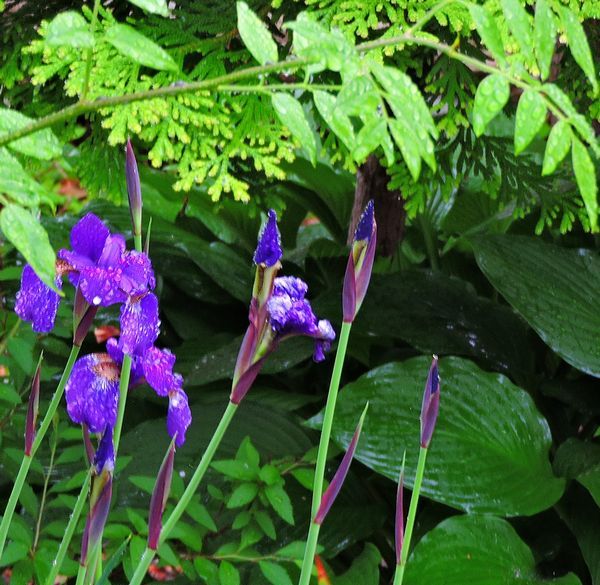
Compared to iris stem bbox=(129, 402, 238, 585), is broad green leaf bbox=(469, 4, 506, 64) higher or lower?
higher

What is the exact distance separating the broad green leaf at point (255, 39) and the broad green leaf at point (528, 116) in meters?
Result: 0.15

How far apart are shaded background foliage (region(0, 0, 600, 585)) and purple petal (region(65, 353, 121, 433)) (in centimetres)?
36

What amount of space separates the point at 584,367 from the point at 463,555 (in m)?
0.42

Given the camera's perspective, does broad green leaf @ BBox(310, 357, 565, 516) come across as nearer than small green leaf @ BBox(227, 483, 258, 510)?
No

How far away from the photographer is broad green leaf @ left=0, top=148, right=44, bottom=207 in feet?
1.57

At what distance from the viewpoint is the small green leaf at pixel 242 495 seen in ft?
3.79

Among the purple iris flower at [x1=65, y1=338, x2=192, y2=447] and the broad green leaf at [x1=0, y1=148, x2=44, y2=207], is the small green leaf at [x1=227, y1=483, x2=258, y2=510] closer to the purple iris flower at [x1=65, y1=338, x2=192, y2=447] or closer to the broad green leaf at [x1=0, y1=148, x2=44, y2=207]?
the purple iris flower at [x1=65, y1=338, x2=192, y2=447]

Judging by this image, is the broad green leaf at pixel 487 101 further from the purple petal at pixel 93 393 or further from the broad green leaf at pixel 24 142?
the purple petal at pixel 93 393

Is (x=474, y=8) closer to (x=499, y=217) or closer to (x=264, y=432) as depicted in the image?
(x=264, y=432)

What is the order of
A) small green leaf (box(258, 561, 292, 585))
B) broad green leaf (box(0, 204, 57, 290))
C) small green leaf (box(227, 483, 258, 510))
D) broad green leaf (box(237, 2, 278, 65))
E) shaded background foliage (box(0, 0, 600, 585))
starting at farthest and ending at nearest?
shaded background foliage (box(0, 0, 600, 585)) → small green leaf (box(227, 483, 258, 510)) → small green leaf (box(258, 561, 292, 585)) → broad green leaf (box(237, 2, 278, 65)) → broad green leaf (box(0, 204, 57, 290))

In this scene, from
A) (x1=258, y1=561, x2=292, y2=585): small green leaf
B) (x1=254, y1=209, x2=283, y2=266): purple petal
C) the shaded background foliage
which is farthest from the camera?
the shaded background foliage

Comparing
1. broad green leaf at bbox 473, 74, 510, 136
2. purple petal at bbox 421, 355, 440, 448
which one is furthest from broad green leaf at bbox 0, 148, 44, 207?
purple petal at bbox 421, 355, 440, 448

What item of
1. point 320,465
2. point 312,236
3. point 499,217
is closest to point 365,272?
point 320,465

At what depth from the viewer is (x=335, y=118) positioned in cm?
52
